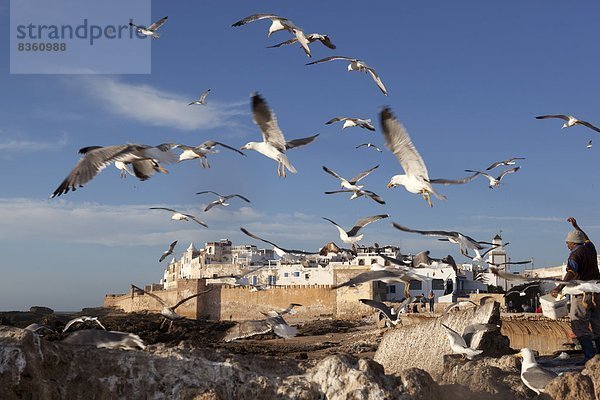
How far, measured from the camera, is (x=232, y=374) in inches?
260

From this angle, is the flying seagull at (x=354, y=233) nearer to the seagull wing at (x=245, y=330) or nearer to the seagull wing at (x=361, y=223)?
the seagull wing at (x=361, y=223)

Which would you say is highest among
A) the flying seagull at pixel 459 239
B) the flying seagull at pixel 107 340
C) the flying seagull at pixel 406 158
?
the flying seagull at pixel 406 158

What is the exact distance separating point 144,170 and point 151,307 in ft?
162

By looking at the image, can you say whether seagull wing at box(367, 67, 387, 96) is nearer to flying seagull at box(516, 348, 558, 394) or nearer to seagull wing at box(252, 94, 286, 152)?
seagull wing at box(252, 94, 286, 152)

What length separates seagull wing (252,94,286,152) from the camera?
44.3 feet

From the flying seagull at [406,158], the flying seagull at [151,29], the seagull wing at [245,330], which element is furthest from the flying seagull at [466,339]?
the flying seagull at [151,29]

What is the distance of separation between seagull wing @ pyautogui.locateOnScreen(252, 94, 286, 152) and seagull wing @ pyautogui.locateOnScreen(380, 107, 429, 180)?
2.71 metres

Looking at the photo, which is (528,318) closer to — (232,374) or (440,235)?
(440,235)

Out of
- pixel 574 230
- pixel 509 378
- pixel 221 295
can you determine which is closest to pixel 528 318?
pixel 574 230

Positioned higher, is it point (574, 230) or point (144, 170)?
point (144, 170)

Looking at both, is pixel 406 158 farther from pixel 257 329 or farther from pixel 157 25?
pixel 157 25

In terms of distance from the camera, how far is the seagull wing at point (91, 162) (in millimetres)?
12109

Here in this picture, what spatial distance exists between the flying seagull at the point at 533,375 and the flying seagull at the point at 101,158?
7.82 metres

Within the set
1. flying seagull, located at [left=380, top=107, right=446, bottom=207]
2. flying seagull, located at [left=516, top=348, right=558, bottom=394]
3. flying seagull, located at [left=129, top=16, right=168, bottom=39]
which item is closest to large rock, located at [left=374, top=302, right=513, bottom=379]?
flying seagull, located at [left=516, top=348, right=558, bottom=394]
